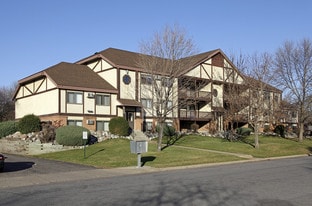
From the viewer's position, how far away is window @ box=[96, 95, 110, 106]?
127 ft

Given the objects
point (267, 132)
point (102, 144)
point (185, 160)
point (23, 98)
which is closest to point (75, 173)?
point (185, 160)

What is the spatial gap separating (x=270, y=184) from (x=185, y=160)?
36.0 ft

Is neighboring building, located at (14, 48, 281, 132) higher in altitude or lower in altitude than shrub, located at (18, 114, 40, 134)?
higher

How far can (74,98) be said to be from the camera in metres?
37.2

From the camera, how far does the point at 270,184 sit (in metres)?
13.3

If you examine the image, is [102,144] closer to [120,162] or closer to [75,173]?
[120,162]

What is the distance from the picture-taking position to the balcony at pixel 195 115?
45.9 m

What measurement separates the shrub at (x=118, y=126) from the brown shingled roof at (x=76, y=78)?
371cm

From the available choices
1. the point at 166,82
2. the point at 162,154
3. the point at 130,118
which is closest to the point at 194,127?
the point at 130,118

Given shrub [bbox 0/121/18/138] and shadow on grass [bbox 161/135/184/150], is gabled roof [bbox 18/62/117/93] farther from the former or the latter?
shadow on grass [bbox 161/135/184/150]

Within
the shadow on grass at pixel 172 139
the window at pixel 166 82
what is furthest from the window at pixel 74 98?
the window at pixel 166 82

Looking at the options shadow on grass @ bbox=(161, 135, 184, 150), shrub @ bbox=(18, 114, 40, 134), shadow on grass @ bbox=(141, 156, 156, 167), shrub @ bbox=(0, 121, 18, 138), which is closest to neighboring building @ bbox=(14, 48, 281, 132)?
shrub @ bbox=(18, 114, 40, 134)

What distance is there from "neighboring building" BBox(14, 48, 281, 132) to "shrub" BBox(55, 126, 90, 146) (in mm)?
5078

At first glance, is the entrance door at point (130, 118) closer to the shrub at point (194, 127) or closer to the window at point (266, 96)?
the shrub at point (194, 127)
